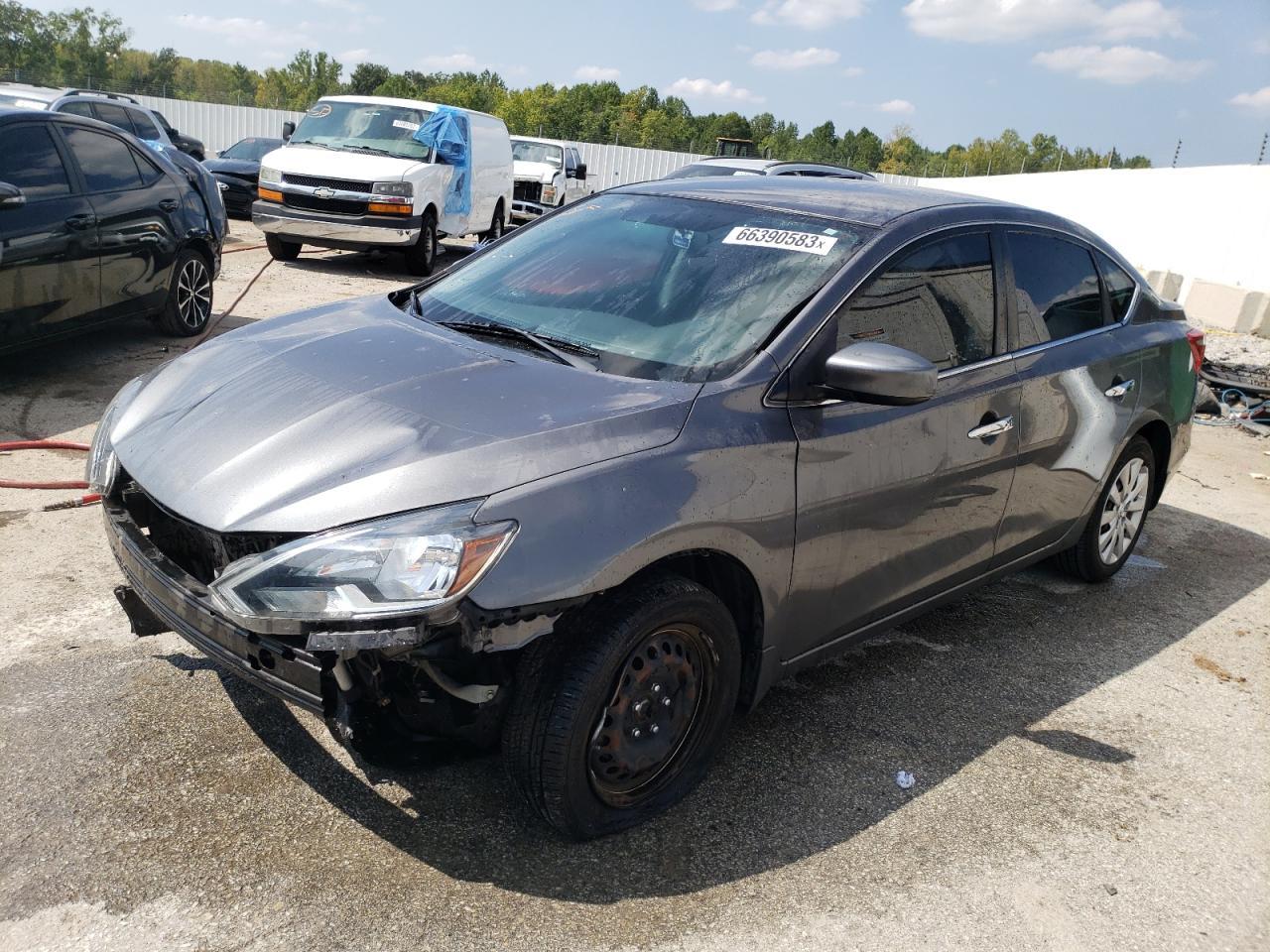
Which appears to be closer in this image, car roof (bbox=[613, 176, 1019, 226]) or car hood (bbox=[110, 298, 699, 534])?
car hood (bbox=[110, 298, 699, 534])

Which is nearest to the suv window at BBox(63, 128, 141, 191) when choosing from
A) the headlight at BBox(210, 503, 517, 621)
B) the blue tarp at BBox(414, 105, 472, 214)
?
the headlight at BBox(210, 503, 517, 621)

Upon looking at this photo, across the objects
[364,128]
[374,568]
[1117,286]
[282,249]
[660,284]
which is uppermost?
[364,128]

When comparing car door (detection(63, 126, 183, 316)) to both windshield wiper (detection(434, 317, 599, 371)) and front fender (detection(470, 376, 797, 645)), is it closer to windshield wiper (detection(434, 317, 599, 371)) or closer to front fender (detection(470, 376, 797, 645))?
windshield wiper (detection(434, 317, 599, 371))

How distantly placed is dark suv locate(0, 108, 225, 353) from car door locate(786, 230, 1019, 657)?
5.10 metres

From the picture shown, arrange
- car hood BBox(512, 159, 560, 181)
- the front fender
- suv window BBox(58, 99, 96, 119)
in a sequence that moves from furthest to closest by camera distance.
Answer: car hood BBox(512, 159, 560, 181) → suv window BBox(58, 99, 96, 119) → the front fender

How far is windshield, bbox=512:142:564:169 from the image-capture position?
71.6ft

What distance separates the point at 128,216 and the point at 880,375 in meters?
6.02

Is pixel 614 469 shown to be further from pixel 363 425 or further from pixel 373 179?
pixel 373 179

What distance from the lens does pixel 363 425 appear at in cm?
282

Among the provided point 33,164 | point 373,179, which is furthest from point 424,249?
point 33,164

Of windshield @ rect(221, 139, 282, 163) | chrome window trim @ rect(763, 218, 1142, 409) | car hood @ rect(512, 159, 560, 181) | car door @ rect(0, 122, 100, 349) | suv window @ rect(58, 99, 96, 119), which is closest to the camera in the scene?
chrome window trim @ rect(763, 218, 1142, 409)

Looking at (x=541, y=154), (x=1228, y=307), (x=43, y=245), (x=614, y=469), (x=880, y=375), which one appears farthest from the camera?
(x=541, y=154)

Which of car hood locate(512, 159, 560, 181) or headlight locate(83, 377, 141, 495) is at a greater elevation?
car hood locate(512, 159, 560, 181)

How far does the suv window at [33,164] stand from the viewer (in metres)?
6.41
